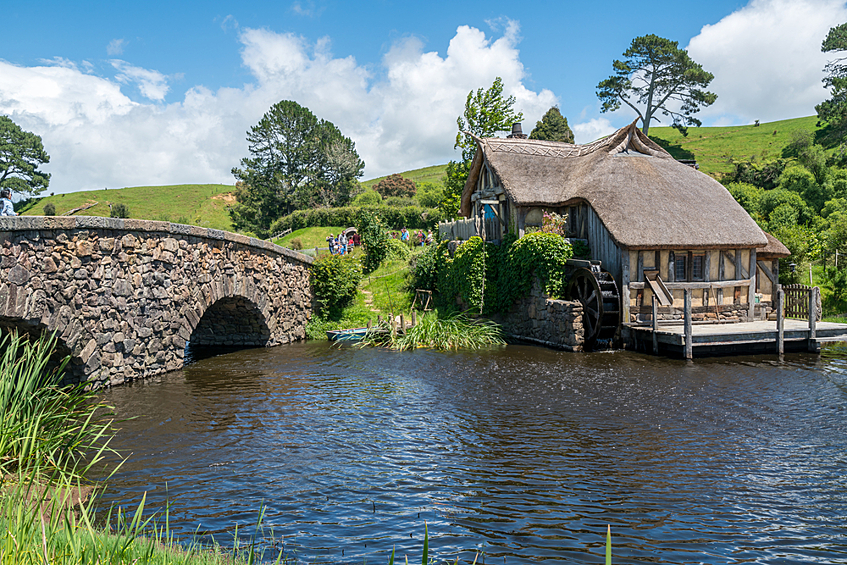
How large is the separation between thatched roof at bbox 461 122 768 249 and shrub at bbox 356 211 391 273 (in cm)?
699

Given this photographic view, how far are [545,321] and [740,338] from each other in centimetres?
556

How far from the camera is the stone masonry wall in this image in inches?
704

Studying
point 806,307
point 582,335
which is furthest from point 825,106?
point 582,335

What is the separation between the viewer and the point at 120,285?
13.3m

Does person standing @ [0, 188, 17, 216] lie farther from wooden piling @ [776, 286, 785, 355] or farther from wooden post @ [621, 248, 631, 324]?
wooden piling @ [776, 286, 785, 355]

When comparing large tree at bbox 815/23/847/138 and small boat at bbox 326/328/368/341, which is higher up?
large tree at bbox 815/23/847/138

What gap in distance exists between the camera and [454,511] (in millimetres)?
6840

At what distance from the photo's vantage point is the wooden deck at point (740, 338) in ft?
52.7

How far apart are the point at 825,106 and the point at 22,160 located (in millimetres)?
63449

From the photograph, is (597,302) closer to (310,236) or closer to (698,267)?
(698,267)

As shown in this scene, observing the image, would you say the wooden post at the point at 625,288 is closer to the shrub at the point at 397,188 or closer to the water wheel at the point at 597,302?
the water wheel at the point at 597,302

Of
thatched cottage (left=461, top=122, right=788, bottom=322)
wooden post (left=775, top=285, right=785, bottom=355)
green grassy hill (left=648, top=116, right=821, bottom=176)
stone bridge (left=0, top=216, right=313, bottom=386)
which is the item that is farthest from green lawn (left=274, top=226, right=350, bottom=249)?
green grassy hill (left=648, top=116, right=821, bottom=176)

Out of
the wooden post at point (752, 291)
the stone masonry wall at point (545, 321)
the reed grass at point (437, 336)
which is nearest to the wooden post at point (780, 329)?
the wooden post at point (752, 291)

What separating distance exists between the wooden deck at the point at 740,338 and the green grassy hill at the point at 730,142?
1343 inches
